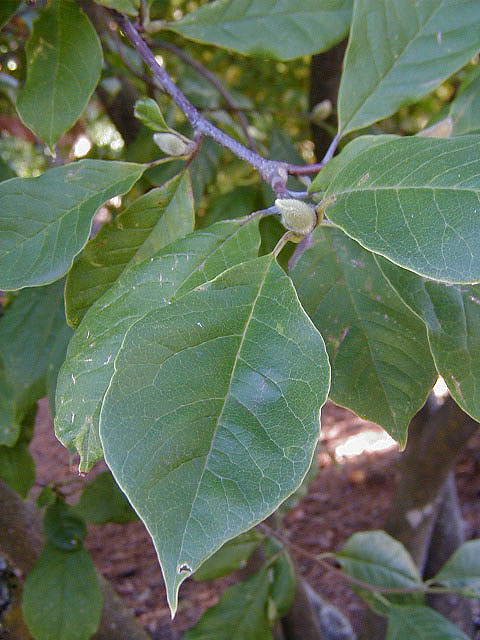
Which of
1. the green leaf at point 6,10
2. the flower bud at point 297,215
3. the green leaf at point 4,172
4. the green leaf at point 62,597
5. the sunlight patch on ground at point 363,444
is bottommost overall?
the sunlight patch on ground at point 363,444

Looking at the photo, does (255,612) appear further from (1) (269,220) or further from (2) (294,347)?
(2) (294,347)

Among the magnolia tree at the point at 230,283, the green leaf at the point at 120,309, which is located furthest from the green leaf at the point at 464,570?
the green leaf at the point at 120,309

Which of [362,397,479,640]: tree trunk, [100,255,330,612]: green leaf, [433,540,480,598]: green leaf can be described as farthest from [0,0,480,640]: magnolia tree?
[362,397,479,640]: tree trunk

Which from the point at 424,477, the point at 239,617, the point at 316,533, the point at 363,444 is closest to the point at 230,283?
the point at 239,617

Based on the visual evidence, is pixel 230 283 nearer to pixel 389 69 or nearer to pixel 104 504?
pixel 389 69

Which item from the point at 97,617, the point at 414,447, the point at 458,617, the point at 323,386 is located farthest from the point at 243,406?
the point at 458,617

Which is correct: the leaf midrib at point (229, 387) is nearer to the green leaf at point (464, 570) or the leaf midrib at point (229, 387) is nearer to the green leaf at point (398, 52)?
the green leaf at point (398, 52)

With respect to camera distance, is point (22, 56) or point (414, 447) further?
point (414, 447)
